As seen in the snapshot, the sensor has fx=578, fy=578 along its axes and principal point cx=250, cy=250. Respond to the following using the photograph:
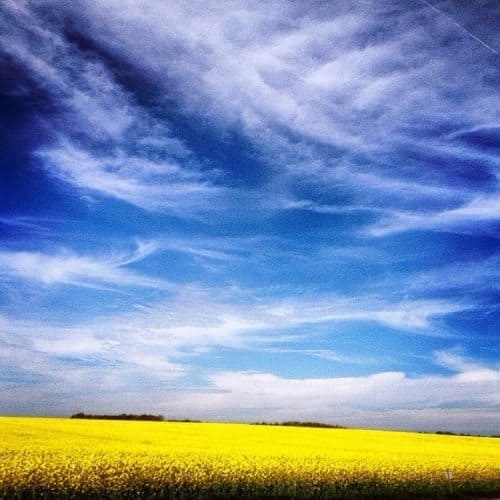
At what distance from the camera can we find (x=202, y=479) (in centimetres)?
1941

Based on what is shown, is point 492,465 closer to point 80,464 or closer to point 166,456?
point 166,456

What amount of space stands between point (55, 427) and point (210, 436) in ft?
32.7

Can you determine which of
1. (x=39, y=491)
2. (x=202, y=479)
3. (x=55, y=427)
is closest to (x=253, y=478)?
(x=202, y=479)

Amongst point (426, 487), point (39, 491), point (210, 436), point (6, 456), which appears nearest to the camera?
point (39, 491)

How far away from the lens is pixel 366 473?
75.7ft

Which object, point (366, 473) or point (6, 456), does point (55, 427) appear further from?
point (366, 473)

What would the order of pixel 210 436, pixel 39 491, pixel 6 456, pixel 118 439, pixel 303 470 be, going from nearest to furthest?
pixel 39 491, pixel 6 456, pixel 303 470, pixel 118 439, pixel 210 436

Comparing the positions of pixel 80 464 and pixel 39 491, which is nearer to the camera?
pixel 39 491

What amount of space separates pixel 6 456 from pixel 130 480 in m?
4.60

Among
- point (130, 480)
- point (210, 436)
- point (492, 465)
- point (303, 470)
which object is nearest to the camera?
point (130, 480)

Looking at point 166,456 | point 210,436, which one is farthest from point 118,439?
point 166,456

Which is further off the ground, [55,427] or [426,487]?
[55,427]

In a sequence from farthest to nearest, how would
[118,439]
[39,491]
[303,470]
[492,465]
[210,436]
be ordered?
[210,436] < [118,439] < [492,465] < [303,470] < [39,491]

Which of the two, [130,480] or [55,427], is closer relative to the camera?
[130,480]
